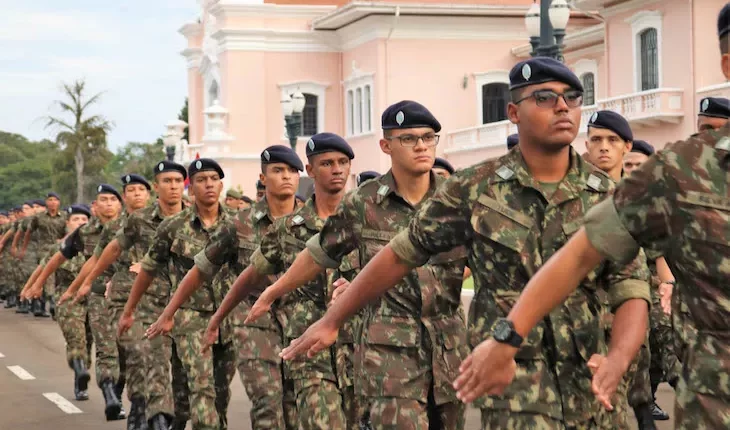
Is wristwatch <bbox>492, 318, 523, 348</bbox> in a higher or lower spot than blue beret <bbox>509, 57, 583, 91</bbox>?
lower

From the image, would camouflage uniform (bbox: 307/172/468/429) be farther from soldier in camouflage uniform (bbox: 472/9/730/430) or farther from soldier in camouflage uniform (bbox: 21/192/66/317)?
soldier in camouflage uniform (bbox: 21/192/66/317)

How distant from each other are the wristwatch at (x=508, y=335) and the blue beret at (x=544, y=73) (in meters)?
1.47

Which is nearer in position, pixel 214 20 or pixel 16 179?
pixel 214 20

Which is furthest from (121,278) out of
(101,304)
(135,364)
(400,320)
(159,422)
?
(400,320)

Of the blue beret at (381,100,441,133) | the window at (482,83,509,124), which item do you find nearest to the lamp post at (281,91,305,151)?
the window at (482,83,509,124)

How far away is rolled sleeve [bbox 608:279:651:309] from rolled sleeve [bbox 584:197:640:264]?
1.11 m

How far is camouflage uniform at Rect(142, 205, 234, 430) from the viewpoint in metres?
10.6

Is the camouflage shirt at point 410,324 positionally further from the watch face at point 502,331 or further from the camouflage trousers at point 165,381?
the camouflage trousers at point 165,381

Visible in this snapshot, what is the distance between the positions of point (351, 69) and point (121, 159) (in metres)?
106

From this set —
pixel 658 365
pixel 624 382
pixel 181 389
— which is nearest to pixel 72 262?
pixel 181 389

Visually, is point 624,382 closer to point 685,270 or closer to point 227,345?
point 685,270

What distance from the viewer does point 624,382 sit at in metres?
6.03

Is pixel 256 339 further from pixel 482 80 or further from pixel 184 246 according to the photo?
pixel 482 80

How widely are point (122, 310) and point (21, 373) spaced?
589cm
